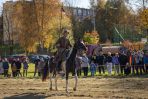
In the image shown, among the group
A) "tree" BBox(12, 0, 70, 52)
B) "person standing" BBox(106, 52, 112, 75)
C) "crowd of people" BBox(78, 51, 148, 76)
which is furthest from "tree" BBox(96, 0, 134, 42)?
"person standing" BBox(106, 52, 112, 75)

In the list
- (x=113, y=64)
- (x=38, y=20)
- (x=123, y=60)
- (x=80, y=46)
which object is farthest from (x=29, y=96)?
(x=38, y=20)

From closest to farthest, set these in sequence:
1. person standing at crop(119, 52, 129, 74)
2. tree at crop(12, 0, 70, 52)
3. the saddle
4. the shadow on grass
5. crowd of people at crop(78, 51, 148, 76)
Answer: the shadow on grass, the saddle, crowd of people at crop(78, 51, 148, 76), person standing at crop(119, 52, 129, 74), tree at crop(12, 0, 70, 52)

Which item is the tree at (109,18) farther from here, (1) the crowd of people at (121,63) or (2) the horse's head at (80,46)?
(2) the horse's head at (80,46)

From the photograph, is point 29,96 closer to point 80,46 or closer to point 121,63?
point 80,46

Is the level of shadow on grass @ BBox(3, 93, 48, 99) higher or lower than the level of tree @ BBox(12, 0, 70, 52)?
lower

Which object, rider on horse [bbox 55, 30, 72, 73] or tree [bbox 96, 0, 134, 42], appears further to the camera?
tree [bbox 96, 0, 134, 42]

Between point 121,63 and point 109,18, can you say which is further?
point 109,18

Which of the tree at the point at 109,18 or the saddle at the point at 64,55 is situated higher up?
the tree at the point at 109,18

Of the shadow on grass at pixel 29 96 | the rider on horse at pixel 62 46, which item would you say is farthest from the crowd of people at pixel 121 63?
the shadow on grass at pixel 29 96

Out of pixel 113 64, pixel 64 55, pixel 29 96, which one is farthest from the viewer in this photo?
pixel 113 64

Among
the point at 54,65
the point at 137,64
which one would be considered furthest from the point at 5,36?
the point at 54,65

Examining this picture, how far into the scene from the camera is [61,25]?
2908 inches

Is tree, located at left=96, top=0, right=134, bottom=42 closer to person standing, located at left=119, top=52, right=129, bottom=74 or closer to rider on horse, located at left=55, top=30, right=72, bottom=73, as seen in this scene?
person standing, located at left=119, top=52, right=129, bottom=74

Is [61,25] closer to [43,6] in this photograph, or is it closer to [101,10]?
[43,6]
